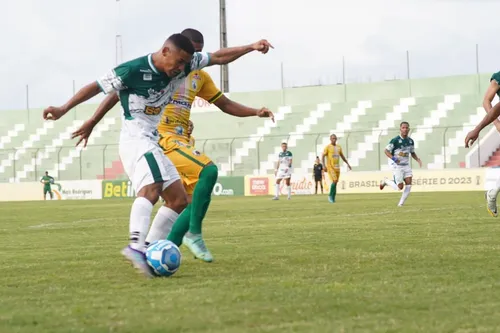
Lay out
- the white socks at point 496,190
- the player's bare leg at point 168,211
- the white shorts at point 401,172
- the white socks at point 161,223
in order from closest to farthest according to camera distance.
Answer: the player's bare leg at point 168,211
the white socks at point 161,223
the white socks at point 496,190
the white shorts at point 401,172

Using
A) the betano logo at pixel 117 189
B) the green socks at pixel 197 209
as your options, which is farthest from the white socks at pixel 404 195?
the betano logo at pixel 117 189

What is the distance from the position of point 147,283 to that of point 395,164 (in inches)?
850

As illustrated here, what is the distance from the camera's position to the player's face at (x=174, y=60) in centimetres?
853

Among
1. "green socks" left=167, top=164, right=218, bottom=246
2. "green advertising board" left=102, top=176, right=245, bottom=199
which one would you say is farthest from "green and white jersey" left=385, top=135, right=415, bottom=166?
"green advertising board" left=102, top=176, right=245, bottom=199

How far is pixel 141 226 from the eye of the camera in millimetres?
8453

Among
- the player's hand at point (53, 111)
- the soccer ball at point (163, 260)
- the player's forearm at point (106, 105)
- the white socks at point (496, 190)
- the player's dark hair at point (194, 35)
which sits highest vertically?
the player's dark hair at point (194, 35)

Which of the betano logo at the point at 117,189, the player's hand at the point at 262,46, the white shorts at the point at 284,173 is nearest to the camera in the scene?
the player's hand at the point at 262,46

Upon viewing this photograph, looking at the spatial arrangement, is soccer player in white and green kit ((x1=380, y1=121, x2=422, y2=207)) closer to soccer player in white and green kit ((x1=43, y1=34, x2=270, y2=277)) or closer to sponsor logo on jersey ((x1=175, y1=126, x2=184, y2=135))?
sponsor logo on jersey ((x1=175, y1=126, x2=184, y2=135))

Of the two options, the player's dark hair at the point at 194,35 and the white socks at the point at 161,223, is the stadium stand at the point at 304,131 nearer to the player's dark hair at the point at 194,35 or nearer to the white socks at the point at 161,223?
the player's dark hair at the point at 194,35

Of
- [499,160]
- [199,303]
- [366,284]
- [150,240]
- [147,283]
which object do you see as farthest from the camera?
[499,160]

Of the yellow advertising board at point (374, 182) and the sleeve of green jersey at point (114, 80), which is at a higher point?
the sleeve of green jersey at point (114, 80)

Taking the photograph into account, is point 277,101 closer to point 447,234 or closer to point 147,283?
point 447,234

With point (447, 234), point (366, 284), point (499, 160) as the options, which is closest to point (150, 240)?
point (366, 284)

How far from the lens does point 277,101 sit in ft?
209
